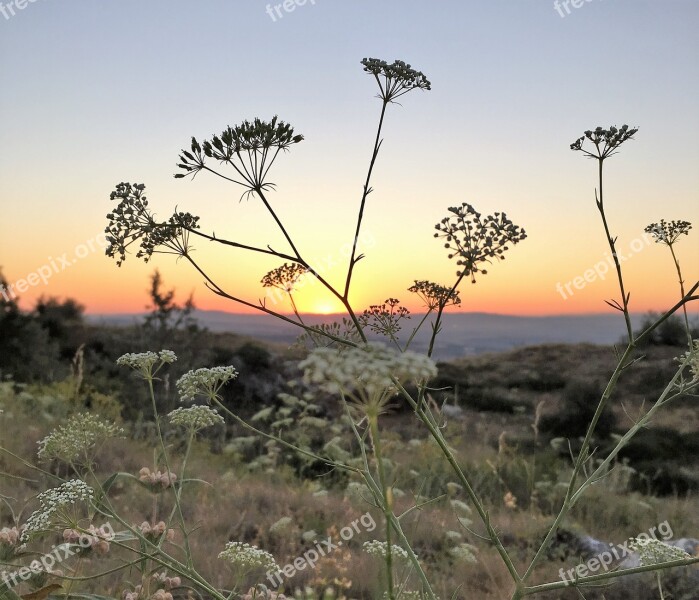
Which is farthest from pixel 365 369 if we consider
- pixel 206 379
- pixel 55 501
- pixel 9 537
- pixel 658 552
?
pixel 658 552

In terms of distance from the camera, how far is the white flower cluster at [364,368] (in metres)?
1.84

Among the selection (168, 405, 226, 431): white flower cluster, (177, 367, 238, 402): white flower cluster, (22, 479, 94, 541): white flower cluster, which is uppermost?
(177, 367, 238, 402): white flower cluster

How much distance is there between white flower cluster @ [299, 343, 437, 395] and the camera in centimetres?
184

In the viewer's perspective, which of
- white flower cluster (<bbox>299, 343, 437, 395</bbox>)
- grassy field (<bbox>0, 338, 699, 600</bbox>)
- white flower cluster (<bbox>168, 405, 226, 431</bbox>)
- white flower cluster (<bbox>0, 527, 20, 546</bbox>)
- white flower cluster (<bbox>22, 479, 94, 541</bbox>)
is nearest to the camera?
white flower cluster (<bbox>299, 343, 437, 395</bbox>)

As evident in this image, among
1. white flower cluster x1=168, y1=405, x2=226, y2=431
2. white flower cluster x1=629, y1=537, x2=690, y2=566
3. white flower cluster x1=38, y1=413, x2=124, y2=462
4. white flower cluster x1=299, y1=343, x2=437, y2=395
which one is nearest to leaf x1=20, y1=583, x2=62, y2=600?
white flower cluster x1=38, y1=413, x2=124, y2=462

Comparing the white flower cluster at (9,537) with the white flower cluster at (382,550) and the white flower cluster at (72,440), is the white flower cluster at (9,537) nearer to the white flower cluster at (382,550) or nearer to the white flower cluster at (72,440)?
the white flower cluster at (72,440)

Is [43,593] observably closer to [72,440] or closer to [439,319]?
[72,440]

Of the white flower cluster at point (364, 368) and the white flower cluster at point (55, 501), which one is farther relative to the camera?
the white flower cluster at point (55, 501)

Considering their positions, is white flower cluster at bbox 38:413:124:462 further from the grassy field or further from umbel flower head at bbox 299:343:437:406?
umbel flower head at bbox 299:343:437:406

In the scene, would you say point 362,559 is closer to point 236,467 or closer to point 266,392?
point 236,467

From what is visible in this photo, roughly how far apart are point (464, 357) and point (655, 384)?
32.7 feet

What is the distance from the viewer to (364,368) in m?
1.86

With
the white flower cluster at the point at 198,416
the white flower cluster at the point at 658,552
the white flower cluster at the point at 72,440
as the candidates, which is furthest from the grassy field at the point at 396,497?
the white flower cluster at the point at 658,552

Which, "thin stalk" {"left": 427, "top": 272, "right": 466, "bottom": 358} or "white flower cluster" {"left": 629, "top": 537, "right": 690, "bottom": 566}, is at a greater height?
"thin stalk" {"left": 427, "top": 272, "right": 466, "bottom": 358}
